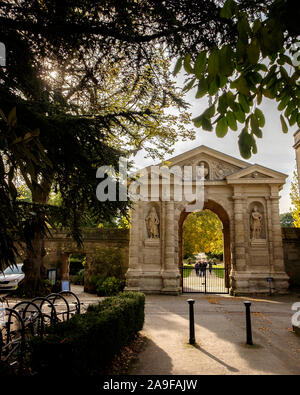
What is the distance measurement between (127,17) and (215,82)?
120 inches

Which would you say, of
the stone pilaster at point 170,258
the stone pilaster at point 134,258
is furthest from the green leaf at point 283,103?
the stone pilaster at point 170,258

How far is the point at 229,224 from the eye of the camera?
16109mm

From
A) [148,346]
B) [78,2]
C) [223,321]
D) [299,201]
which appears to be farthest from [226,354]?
[299,201]

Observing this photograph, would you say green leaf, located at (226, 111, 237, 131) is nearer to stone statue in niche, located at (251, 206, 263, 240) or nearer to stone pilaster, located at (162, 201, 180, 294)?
stone pilaster, located at (162, 201, 180, 294)

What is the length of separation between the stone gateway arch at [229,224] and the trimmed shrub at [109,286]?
30.9 inches

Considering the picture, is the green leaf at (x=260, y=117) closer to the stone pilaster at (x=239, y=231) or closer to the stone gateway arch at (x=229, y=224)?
the stone gateway arch at (x=229, y=224)

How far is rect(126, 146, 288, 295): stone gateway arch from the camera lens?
14828 mm

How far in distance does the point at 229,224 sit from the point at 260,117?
48.5 ft

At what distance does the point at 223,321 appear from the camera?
8.95 m

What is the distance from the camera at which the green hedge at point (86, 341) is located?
3.47 meters

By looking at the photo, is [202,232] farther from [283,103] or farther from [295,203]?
[283,103]

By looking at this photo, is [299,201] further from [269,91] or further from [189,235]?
[269,91]

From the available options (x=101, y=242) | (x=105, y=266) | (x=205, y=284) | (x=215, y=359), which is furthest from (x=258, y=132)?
(x=101, y=242)

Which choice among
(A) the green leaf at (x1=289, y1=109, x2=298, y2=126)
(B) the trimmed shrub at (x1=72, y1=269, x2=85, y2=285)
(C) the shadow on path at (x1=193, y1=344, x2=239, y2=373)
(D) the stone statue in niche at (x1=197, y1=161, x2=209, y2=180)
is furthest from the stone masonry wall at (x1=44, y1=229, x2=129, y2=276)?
(A) the green leaf at (x1=289, y1=109, x2=298, y2=126)
